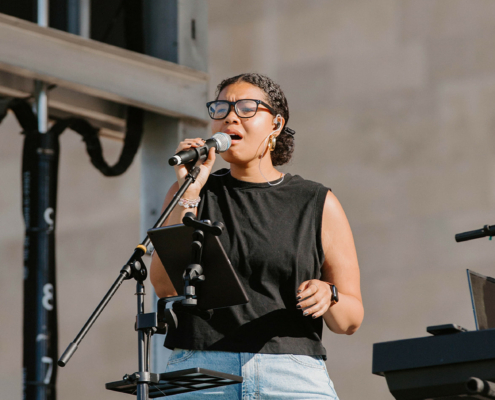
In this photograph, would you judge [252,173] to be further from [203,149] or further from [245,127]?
[203,149]

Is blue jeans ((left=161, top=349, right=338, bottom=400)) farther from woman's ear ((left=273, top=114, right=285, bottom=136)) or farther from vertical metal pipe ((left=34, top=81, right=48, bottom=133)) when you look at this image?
vertical metal pipe ((left=34, top=81, right=48, bottom=133))

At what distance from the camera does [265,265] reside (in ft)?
6.43

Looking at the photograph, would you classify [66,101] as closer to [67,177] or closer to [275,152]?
[67,177]

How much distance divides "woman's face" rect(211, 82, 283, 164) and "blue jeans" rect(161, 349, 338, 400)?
565 millimetres

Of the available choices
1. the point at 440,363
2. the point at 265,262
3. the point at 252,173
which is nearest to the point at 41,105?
the point at 252,173

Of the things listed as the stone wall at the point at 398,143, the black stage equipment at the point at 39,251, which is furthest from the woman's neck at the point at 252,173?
the stone wall at the point at 398,143

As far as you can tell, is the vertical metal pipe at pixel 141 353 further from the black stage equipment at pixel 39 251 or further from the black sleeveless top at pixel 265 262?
the black stage equipment at pixel 39 251

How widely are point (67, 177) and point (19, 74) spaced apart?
1.84m

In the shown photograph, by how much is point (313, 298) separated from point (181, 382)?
1.18ft

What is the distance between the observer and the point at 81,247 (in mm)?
5305

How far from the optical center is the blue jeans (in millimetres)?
1854

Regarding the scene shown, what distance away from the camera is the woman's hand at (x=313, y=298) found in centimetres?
177

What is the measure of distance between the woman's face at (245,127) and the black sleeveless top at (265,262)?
82 millimetres

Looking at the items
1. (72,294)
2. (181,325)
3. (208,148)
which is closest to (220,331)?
(181,325)
